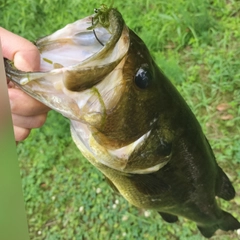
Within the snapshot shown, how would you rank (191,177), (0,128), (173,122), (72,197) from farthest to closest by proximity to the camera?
(72,197), (191,177), (173,122), (0,128)

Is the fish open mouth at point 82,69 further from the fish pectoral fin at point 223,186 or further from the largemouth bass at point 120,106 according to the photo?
the fish pectoral fin at point 223,186

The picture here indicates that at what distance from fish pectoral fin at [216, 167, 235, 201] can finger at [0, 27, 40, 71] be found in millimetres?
615

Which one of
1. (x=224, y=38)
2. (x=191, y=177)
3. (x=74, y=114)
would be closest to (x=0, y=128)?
(x=74, y=114)

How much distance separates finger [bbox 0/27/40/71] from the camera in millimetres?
648

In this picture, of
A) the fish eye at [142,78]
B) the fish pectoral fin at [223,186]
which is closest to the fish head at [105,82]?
the fish eye at [142,78]

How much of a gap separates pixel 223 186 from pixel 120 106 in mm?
540

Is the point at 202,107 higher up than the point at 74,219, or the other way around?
the point at 202,107

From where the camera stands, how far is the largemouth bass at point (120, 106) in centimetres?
62

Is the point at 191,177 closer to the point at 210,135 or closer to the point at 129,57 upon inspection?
the point at 129,57

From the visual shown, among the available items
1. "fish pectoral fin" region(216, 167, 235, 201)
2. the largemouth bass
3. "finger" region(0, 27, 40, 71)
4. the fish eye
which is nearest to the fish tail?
"fish pectoral fin" region(216, 167, 235, 201)

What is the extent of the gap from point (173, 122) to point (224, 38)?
119 cm

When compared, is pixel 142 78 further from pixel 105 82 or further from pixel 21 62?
pixel 21 62

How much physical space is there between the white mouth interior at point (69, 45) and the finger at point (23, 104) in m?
0.06

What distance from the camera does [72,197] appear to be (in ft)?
5.84
